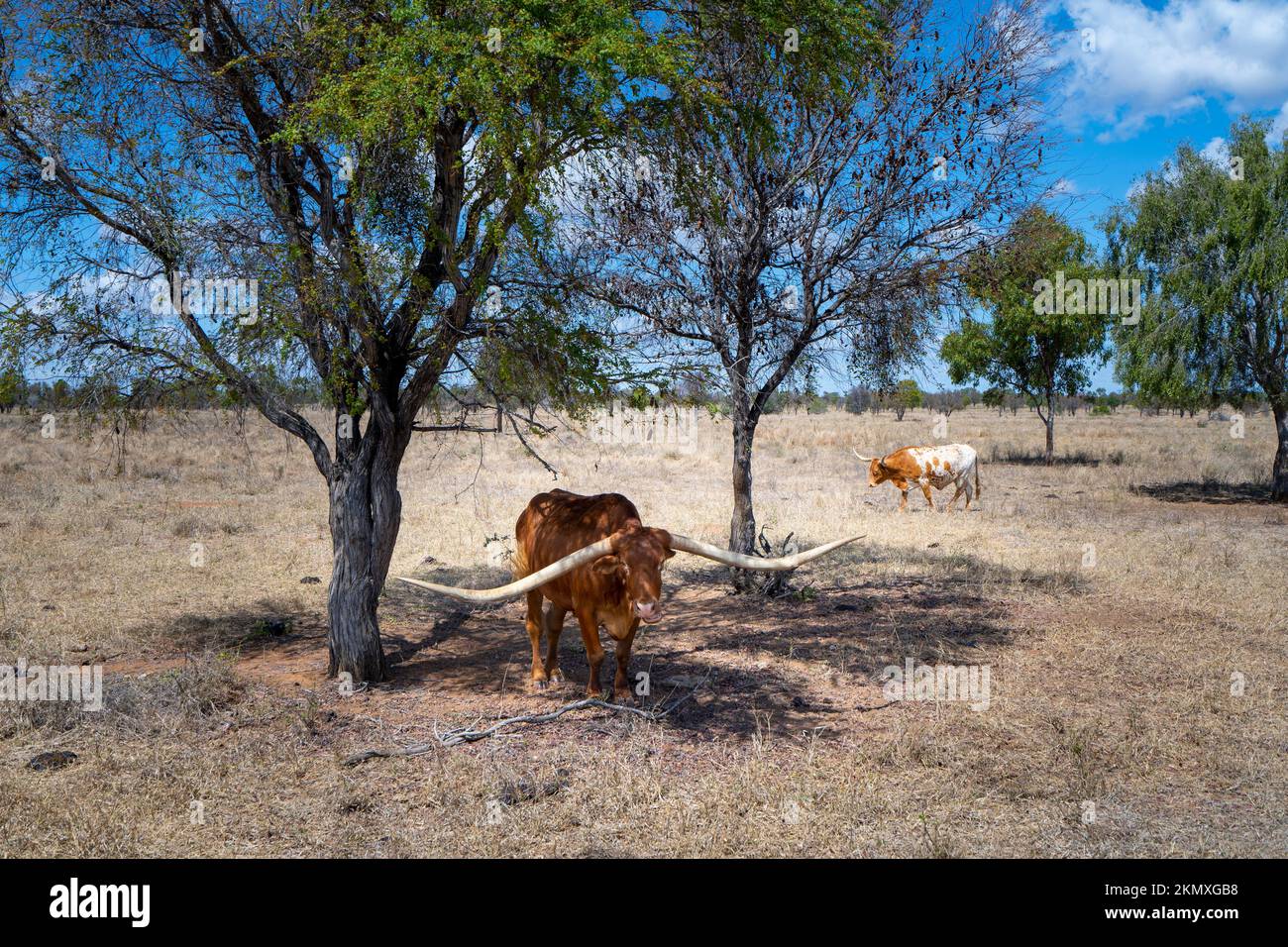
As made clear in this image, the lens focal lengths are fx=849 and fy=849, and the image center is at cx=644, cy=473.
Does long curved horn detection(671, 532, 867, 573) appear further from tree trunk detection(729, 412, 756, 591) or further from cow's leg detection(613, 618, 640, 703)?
tree trunk detection(729, 412, 756, 591)

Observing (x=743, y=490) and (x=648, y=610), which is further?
(x=743, y=490)

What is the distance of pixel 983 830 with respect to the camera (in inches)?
188

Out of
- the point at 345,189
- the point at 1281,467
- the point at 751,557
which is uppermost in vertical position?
the point at 345,189

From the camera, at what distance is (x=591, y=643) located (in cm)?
696

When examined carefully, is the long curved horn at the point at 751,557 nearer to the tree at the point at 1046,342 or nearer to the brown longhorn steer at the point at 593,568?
the brown longhorn steer at the point at 593,568

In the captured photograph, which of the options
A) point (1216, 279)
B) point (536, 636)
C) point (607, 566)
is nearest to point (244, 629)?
point (536, 636)

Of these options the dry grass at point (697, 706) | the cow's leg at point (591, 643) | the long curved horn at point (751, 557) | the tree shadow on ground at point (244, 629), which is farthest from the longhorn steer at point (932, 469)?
the long curved horn at point (751, 557)

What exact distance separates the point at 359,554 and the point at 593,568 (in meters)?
2.44

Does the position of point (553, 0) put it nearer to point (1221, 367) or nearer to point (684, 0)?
point (684, 0)

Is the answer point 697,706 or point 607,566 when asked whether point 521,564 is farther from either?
point 697,706

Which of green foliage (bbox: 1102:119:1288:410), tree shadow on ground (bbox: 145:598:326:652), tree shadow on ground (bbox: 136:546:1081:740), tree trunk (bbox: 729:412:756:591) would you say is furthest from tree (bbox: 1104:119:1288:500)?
tree shadow on ground (bbox: 145:598:326:652)

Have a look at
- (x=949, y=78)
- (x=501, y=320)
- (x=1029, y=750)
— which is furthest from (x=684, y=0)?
(x=1029, y=750)

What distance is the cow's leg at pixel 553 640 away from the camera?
7.59m

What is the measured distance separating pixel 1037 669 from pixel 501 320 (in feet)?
19.0
